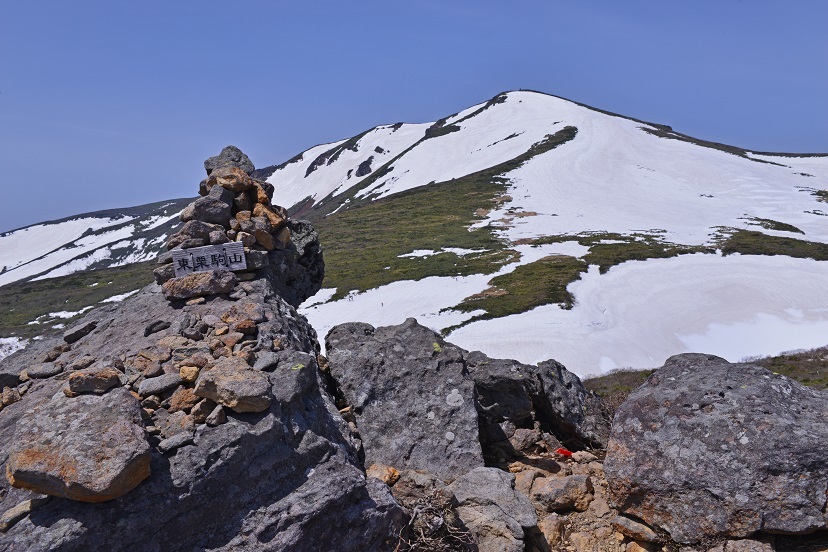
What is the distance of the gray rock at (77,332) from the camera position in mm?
10516

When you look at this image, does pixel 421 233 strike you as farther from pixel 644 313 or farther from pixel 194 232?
pixel 194 232

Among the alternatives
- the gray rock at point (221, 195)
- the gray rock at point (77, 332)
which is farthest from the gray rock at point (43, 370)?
the gray rock at point (221, 195)

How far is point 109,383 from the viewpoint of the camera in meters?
6.71

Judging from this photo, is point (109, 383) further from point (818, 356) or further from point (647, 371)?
point (818, 356)

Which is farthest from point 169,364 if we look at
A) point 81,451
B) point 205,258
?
point 205,258

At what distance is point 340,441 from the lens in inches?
317

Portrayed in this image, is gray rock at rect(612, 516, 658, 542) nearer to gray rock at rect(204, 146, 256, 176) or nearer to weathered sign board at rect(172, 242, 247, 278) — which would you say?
weathered sign board at rect(172, 242, 247, 278)

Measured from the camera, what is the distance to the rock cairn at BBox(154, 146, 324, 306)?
10.3 m

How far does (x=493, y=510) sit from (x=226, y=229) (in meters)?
7.56

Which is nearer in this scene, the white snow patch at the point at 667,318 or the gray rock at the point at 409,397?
the gray rock at the point at 409,397

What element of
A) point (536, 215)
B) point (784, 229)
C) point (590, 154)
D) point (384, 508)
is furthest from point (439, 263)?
point (590, 154)

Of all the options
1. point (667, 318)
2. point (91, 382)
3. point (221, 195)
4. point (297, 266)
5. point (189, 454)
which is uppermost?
point (221, 195)

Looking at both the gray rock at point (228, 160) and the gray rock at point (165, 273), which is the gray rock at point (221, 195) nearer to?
the gray rock at point (165, 273)

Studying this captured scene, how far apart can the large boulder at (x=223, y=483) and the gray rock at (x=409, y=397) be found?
1251mm
